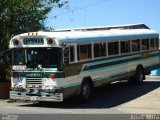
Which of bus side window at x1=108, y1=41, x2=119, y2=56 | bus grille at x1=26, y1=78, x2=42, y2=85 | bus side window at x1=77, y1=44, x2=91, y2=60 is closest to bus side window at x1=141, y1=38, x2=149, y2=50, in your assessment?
bus side window at x1=108, y1=41, x2=119, y2=56

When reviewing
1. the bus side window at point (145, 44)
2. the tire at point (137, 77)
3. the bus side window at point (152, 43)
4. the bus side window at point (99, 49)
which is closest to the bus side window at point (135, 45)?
the bus side window at point (145, 44)

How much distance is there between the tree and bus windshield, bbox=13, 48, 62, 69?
9.31ft

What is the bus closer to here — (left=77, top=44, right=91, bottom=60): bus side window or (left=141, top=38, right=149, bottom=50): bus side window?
(left=77, top=44, right=91, bottom=60): bus side window

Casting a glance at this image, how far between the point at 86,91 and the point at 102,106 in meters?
1.13

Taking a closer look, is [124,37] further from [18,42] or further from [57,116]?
[57,116]

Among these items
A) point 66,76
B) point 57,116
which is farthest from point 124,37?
point 57,116

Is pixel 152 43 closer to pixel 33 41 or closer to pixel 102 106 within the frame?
pixel 102 106

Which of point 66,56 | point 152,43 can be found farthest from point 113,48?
point 152,43

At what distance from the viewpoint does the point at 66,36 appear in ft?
51.3

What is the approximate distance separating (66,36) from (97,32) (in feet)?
9.26

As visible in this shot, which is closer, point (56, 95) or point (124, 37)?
point (56, 95)

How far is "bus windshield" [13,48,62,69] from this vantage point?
15.2m

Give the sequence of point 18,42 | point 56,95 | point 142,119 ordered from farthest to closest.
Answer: point 18,42 → point 56,95 → point 142,119

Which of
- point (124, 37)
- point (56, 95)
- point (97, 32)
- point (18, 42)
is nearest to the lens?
point (56, 95)
